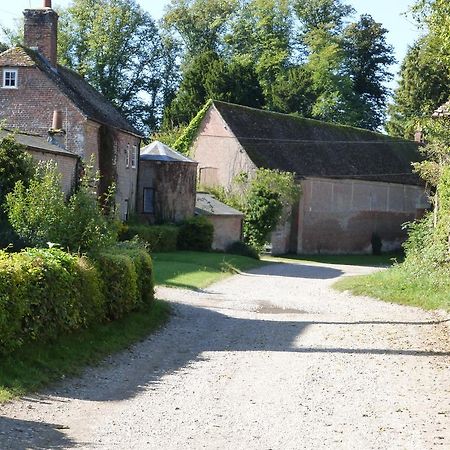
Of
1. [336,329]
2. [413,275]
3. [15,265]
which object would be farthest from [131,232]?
[15,265]

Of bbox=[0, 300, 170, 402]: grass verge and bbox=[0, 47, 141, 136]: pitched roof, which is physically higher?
bbox=[0, 47, 141, 136]: pitched roof

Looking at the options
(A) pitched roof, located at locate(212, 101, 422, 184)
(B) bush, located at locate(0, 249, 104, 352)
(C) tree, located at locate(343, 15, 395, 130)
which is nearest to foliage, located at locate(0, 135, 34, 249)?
(B) bush, located at locate(0, 249, 104, 352)

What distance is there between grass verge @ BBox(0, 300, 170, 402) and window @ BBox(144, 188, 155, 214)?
98.5ft

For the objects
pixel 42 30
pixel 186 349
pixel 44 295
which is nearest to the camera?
pixel 44 295

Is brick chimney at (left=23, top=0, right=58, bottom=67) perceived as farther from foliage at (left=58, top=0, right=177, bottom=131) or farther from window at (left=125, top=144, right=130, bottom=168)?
foliage at (left=58, top=0, right=177, bottom=131)

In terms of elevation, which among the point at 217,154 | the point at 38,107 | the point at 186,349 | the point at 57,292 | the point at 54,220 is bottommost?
the point at 186,349

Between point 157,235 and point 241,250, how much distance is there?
26.4 ft

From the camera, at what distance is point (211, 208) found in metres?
52.2

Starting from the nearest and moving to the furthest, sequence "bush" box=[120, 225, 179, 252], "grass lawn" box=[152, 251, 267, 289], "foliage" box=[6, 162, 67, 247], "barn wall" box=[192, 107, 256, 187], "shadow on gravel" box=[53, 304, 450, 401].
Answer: "shadow on gravel" box=[53, 304, 450, 401] < "foliage" box=[6, 162, 67, 247] < "grass lawn" box=[152, 251, 267, 289] < "bush" box=[120, 225, 179, 252] < "barn wall" box=[192, 107, 256, 187]

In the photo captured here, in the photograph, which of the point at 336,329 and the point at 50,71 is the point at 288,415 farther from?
the point at 50,71

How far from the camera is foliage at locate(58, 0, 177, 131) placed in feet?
244

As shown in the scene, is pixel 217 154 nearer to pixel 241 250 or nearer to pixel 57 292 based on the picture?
pixel 241 250

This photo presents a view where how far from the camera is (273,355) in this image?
16.4 metres

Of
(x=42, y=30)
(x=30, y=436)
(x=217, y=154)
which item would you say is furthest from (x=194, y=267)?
(x=30, y=436)
